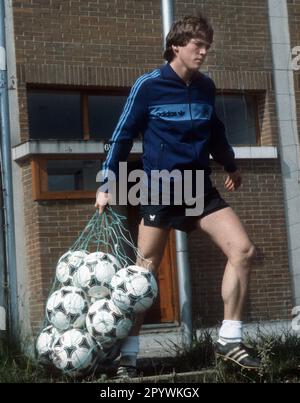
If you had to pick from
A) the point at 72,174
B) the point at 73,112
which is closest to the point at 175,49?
the point at 72,174

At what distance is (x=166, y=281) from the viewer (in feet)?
38.4

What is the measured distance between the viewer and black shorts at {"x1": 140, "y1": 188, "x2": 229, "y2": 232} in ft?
18.2

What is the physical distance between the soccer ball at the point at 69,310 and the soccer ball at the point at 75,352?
0.23 feet

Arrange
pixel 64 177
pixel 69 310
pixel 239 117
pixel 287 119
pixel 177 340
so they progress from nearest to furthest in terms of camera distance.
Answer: pixel 69 310
pixel 177 340
pixel 64 177
pixel 287 119
pixel 239 117

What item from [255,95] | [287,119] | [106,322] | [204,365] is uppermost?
[255,95]

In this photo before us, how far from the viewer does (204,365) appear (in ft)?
19.7

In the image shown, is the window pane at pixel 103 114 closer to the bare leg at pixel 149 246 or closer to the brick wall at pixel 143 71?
the brick wall at pixel 143 71

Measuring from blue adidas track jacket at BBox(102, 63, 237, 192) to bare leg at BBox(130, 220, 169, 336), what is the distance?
39 cm

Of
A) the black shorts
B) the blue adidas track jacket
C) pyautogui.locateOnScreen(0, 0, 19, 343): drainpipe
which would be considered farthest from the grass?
the blue adidas track jacket

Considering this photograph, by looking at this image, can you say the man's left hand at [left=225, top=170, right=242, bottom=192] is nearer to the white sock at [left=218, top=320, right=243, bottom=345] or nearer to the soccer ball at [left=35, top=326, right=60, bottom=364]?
the white sock at [left=218, top=320, right=243, bottom=345]

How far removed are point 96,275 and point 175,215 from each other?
66 centimetres

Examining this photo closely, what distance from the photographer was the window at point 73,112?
440 inches

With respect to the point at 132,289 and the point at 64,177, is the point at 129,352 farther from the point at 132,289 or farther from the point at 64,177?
the point at 64,177

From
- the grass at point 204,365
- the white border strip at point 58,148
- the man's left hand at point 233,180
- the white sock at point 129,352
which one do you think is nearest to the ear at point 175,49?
the man's left hand at point 233,180
